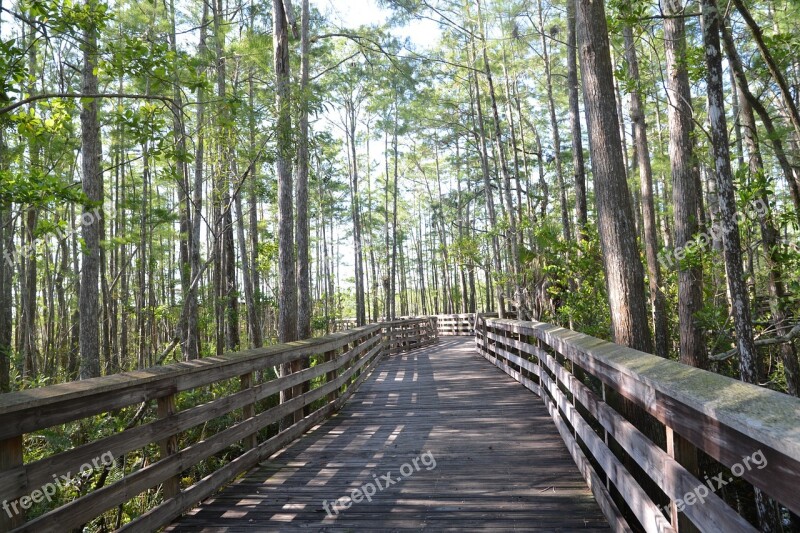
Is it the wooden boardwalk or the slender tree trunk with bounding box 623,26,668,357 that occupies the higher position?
the slender tree trunk with bounding box 623,26,668,357

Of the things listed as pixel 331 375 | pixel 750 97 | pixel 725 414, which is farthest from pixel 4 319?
pixel 750 97

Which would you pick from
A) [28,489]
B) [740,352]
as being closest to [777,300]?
[740,352]

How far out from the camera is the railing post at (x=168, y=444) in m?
3.39

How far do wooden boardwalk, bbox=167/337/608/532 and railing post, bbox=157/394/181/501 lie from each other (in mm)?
222

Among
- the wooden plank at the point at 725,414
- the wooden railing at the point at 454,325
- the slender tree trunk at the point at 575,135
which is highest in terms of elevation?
the slender tree trunk at the point at 575,135

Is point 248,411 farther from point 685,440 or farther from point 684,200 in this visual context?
point 684,200

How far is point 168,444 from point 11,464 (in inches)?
49.7

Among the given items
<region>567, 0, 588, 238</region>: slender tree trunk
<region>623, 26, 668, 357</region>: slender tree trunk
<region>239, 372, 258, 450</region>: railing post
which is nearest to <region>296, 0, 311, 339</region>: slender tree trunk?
<region>239, 372, 258, 450</region>: railing post

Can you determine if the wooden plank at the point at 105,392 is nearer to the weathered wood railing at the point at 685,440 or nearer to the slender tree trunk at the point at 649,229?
the weathered wood railing at the point at 685,440

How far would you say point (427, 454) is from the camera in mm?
4867

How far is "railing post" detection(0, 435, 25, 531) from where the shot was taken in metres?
2.12

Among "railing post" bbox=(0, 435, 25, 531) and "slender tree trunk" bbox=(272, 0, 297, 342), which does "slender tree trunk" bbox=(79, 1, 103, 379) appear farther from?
"railing post" bbox=(0, 435, 25, 531)

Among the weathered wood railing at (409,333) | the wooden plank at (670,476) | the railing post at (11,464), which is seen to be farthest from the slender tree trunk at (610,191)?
the weathered wood railing at (409,333)

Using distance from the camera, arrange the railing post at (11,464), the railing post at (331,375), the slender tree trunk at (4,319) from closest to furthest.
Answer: the railing post at (11,464)
the railing post at (331,375)
the slender tree trunk at (4,319)
